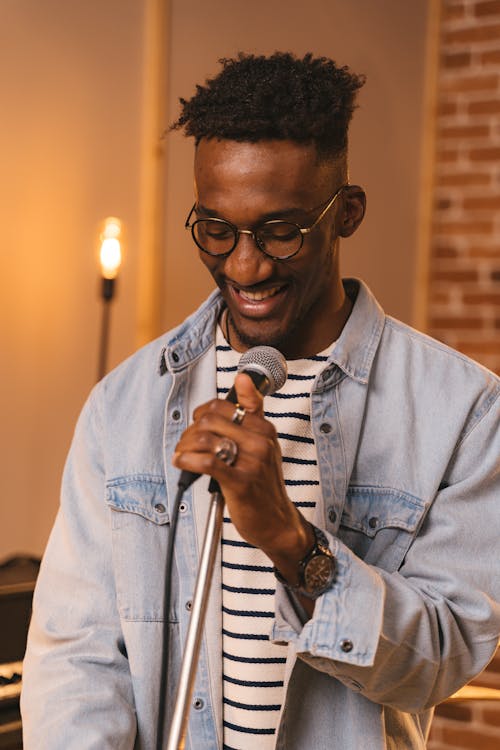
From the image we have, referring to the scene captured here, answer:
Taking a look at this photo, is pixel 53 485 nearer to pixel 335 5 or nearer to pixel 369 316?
pixel 369 316

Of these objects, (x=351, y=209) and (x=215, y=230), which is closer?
(x=215, y=230)

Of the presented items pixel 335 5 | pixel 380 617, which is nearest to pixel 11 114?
pixel 335 5

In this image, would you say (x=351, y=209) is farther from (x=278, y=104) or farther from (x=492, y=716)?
(x=492, y=716)

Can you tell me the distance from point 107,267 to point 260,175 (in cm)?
130

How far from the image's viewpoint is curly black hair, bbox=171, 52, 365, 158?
129 cm

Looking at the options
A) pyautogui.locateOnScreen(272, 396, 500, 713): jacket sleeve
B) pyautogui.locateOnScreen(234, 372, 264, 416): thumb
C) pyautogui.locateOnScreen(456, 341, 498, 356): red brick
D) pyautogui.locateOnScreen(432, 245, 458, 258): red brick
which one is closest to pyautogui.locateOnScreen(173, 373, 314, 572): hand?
pyautogui.locateOnScreen(234, 372, 264, 416): thumb

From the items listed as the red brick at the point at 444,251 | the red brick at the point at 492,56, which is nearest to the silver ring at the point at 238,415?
the red brick at the point at 444,251

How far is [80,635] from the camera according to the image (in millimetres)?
1379

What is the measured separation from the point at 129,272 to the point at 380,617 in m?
1.67

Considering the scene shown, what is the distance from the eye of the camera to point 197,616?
926 mm

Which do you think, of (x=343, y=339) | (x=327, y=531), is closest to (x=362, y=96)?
(x=343, y=339)

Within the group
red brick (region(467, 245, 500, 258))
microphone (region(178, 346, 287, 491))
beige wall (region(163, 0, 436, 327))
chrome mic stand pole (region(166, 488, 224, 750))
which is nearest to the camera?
chrome mic stand pole (region(166, 488, 224, 750))

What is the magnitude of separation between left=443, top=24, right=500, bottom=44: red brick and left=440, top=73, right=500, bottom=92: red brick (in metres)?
0.12

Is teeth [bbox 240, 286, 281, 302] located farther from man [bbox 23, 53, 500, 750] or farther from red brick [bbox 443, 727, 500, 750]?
red brick [bbox 443, 727, 500, 750]
